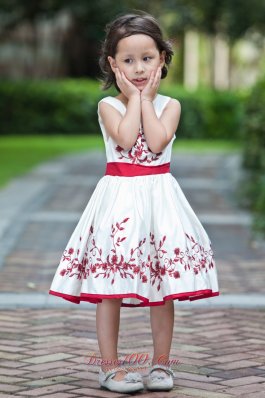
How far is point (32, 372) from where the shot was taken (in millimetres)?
5121

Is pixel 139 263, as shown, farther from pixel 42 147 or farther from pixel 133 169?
pixel 42 147

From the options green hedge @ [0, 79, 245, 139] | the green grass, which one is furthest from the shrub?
green hedge @ [0, 79, 245, 139]

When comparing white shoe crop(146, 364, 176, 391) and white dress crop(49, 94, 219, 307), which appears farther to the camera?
white shoe crop(146, 364, 176, 391)

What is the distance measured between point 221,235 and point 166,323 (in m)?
5.72

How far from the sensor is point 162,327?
15.6 feet

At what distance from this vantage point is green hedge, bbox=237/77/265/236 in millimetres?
13117

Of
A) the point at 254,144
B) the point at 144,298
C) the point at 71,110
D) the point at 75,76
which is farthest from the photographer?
the point at 75,76

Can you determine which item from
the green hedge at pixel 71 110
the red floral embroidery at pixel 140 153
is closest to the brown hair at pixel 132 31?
the red floral embroidery at pixel 140 153

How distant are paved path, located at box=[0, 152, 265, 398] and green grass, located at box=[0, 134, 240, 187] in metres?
5.20

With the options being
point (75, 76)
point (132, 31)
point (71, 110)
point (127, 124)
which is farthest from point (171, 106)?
point (75, 76)

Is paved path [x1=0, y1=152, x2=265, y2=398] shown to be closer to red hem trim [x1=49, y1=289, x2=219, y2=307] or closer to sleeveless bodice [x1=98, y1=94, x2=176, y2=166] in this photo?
red hem trim [x1=49, y1=289, x2=219, y2=307]

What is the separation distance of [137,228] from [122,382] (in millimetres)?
657

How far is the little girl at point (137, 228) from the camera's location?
460cm

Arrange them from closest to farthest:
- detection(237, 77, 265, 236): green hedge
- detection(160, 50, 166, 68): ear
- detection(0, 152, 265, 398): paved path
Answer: detection(160, 50, 166, 68): ear < detection(0, 152, 265, 398): paved path < detection(237, 77, 265, 236): green hedge
